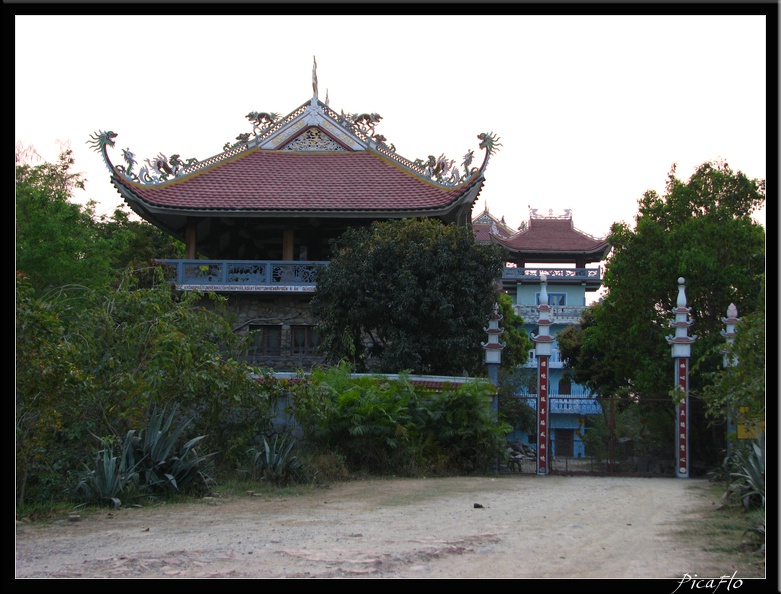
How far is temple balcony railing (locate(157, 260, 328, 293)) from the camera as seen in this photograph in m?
20.1

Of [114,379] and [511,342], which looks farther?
[511,342]

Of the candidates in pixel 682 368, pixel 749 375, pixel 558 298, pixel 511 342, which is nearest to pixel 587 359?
pixel 511 342

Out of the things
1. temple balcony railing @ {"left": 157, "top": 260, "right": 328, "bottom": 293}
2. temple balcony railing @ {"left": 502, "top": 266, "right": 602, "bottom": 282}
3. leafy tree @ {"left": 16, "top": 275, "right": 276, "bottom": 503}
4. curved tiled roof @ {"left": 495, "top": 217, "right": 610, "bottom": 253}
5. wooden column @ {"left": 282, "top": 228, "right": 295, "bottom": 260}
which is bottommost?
leafy tree @ {"left": 16, "top": 275, "right": 276, "bottom": 503}

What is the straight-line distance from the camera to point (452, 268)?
17.2 m

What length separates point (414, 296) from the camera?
16766mm

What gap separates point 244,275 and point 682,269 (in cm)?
955

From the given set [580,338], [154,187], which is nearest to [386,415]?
[154,187]

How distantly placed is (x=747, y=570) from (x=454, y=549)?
2209 mm

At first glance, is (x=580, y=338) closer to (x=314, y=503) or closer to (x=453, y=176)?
(x=453, y=176)

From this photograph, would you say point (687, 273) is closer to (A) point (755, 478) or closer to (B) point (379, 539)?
(A) point (755, 478)

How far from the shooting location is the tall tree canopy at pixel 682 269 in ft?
57.7

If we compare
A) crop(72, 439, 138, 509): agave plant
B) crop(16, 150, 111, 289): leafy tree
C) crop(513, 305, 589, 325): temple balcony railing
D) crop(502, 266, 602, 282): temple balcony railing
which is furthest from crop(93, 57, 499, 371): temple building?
crop(502, 266, 602, 282): temple balcony railing

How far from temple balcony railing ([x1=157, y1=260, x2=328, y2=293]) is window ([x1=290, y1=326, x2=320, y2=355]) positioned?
4.18 ft

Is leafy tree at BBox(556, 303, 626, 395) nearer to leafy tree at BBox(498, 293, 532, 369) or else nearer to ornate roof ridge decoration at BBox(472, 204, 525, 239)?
leafy tree at BBox(498, 293, 532, 369)
